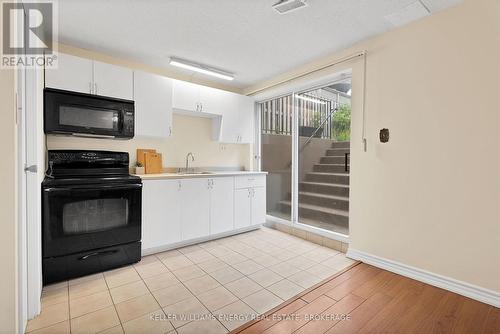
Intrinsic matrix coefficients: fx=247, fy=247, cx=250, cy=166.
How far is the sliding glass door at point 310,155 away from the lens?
3328mm

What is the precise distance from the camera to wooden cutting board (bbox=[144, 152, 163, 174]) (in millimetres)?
3322

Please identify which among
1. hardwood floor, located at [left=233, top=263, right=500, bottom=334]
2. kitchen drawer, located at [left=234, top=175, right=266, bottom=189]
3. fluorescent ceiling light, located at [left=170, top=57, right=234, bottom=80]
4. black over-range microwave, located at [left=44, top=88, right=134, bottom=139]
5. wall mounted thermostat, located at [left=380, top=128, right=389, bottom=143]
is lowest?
hardwood floor, located at [left=233, top=263, right=500, bottom=334]

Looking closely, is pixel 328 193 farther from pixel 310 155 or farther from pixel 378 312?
pixel 378 312

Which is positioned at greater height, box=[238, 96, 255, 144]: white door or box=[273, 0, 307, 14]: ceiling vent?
box=[273, 0, 307, 14]: ceiling vent

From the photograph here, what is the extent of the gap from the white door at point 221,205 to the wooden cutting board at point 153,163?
0.78 m

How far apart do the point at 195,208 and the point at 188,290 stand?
47.7 inches

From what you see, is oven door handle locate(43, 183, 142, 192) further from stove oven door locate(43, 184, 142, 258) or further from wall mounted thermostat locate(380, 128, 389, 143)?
wall mounted thermostat locate(380, 128, 389, 143)

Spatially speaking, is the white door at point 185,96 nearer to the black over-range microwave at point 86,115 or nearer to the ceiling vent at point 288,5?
the black over-range microwave at point 86,115

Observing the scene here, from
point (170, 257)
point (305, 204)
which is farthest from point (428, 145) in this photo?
point (170, 257)

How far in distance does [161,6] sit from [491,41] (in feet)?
8.89

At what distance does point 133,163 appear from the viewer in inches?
130

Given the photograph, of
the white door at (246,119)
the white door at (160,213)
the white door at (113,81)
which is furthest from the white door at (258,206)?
the white door at (113,81)

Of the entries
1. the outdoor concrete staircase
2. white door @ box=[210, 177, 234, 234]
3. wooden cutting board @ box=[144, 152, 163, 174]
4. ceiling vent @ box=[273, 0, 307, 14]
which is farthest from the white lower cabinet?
ceiling vent @ box=[273, 0, 307, 14]

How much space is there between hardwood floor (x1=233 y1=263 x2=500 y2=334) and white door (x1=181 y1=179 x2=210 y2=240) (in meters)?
1.64
